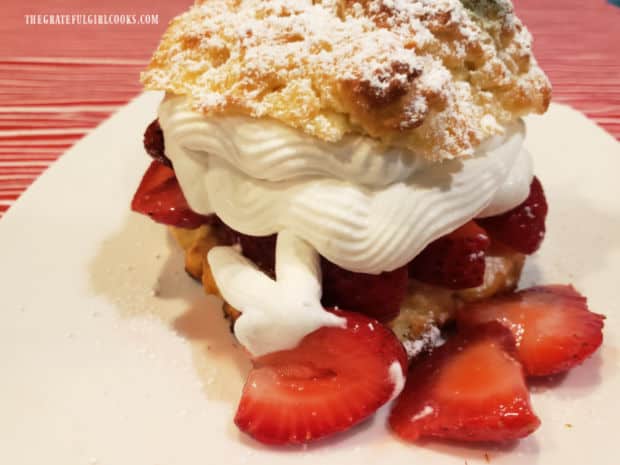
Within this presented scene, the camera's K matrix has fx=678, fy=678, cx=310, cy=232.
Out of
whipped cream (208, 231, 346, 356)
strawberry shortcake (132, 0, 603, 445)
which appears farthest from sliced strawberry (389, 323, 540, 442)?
whipped cream (208, 231, 346, 356)

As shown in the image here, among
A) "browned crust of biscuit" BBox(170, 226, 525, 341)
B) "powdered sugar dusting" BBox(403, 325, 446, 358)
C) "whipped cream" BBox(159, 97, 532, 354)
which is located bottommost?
"powdered sugar dusting" BBox(403, 325, 446, 358)

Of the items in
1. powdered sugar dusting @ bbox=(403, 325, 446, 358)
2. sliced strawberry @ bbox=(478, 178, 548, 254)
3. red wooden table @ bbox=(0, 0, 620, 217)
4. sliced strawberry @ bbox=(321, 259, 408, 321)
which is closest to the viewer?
sliced strawberry @ bbox=(321, 259, 408, 321)

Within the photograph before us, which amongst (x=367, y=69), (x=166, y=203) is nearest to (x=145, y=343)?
(x=166, y=203)

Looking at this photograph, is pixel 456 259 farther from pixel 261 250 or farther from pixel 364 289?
pixel 261 250

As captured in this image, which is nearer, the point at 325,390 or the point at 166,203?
the point at 325,390

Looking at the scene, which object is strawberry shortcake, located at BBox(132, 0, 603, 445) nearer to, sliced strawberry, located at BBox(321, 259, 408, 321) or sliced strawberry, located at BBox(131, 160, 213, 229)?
sliced strawberry, located at BBox(321, 259, 408, 321)

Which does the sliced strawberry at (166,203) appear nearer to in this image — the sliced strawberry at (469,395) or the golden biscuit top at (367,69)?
the golden biscuit top at (367,69)

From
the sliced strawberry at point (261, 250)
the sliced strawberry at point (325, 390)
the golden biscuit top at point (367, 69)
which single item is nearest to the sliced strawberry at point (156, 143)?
the golden biscuit top at point (367, 69)
